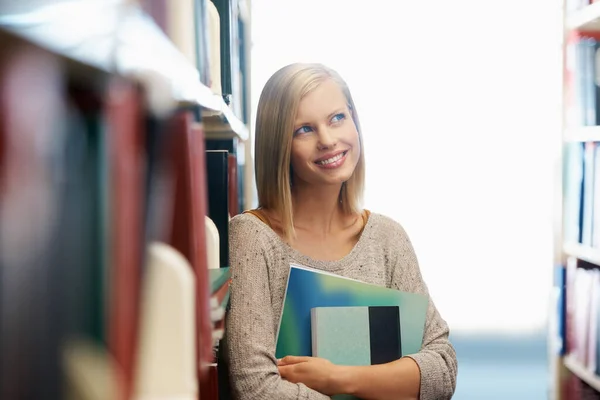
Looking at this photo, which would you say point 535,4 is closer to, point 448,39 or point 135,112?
point 448,39

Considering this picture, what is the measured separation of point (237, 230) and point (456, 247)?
223 centimetres

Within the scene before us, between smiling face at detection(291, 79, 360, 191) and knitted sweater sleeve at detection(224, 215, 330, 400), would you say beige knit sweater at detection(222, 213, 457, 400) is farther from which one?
smiling face at detection(291, 79, 360, 191)

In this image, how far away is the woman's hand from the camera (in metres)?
1.17

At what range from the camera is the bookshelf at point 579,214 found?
6.75 feet

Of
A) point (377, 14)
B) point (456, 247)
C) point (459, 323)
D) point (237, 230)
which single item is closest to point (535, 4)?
point (377, 14)

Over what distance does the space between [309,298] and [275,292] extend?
7 cm

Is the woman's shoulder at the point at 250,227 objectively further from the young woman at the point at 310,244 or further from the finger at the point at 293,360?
the finger at the point at 293,360

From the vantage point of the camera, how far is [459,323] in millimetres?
3309

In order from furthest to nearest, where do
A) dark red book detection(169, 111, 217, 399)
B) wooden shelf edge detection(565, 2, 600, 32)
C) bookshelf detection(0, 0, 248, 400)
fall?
wooden shelf edge detection(565, 2, 600, 32) → dark red book detection(169, 111, 217, 399) → bookshelf detection(0, 0, 248, 400)

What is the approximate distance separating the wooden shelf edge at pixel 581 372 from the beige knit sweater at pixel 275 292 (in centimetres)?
97

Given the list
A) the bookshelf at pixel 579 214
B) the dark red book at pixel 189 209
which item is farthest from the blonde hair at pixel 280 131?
the bookshelf at pixel 579 214

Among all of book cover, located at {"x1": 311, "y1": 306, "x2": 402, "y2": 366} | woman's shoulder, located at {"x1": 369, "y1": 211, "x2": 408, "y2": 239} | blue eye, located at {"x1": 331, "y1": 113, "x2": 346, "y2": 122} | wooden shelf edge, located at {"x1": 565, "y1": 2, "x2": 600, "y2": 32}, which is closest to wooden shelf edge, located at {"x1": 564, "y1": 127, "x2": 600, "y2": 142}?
wooden shelf edge, located at {"x1": 565, "y1": 2, "x2": 600, "y2": 32}

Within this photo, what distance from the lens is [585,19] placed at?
6.72 feet

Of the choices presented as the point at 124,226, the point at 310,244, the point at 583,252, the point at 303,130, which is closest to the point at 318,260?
the point at 310,244
